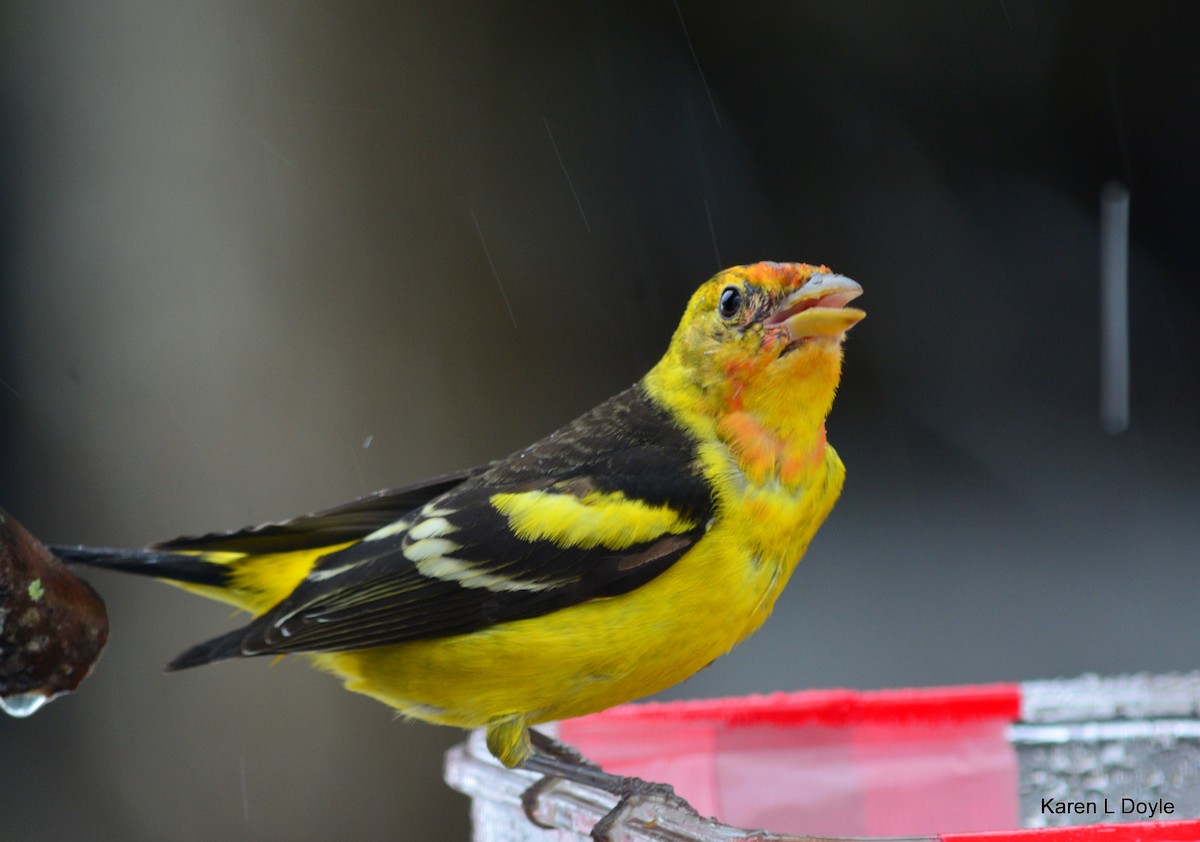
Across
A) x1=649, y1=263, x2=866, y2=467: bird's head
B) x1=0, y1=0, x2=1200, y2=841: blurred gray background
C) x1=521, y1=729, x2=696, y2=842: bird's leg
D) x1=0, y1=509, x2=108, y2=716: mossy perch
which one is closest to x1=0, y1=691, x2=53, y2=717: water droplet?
x1=0, y1=509, x2=108, y2=716: mossy perch

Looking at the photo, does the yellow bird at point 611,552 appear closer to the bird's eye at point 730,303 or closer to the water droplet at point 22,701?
the bird's eye at point 730,303

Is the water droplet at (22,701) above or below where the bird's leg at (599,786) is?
above

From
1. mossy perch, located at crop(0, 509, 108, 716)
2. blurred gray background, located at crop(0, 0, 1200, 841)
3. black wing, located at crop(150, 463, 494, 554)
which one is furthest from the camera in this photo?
blurred gray background, located at crop(0, 0, 1200, 841)

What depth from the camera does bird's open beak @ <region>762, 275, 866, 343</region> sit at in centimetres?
165

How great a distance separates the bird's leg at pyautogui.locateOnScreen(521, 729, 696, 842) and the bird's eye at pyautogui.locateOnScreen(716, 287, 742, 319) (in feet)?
2.12

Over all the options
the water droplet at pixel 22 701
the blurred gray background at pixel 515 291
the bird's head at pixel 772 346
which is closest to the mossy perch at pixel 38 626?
the water droplet at pixel 22 701

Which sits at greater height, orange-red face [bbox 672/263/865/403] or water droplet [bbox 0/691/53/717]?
orange-red face [bbox 672/263/865/403]

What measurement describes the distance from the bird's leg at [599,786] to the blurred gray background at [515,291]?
96.1 inches

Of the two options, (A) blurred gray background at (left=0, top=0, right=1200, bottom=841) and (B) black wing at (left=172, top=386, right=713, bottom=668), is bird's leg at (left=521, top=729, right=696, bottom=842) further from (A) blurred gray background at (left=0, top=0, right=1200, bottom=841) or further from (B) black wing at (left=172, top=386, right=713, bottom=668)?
(A) blurred gray background at (left=0, top=0, right=1200, bottom=841)

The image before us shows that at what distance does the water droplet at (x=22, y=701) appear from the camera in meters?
1.42

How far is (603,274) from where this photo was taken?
4652 millimetres

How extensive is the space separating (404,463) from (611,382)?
0.85 meters

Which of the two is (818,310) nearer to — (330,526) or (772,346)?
(772,346)

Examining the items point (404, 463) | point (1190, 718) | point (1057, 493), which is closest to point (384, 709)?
point (404, 463)
